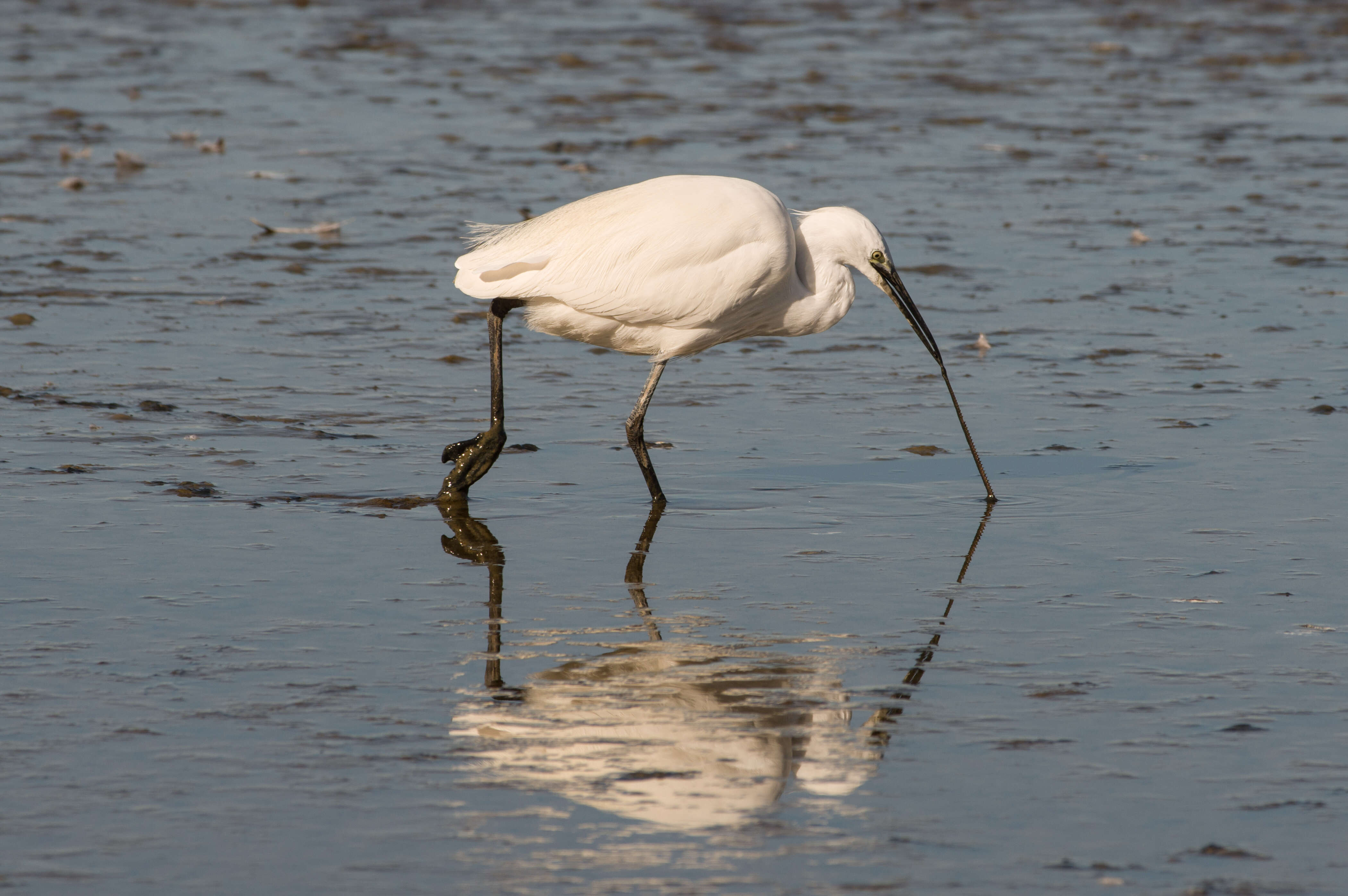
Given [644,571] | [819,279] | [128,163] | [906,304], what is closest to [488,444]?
[644,571]

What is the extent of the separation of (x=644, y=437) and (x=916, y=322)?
121 centimetres

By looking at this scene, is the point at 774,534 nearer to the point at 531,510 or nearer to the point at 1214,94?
the point at 531,510

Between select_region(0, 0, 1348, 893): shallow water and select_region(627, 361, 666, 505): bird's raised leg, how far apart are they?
0.45 feet

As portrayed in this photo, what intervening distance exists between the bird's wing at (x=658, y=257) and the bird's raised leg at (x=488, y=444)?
0.14m

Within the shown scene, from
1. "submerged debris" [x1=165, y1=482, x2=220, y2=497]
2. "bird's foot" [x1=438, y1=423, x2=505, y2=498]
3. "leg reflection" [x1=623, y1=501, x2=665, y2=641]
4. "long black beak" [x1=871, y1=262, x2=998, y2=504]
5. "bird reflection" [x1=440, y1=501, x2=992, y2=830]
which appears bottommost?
"bird reflection" [x1=440, y1=501, x2=992, y2=830]

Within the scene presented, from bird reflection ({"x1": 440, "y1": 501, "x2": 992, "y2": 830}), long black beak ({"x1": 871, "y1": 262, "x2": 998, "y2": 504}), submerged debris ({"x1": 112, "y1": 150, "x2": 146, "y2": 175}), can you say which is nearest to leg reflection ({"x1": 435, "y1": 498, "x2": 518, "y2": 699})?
bird reflection ({"x1": 440, "y1": 501, "x2": 992, "y2": 830})

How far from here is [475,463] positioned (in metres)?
6.71

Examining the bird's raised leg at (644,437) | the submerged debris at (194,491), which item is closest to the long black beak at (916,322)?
the bird's raised leg at (644,437)

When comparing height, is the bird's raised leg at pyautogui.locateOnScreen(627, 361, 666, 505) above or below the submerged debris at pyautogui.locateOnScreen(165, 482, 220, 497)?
above

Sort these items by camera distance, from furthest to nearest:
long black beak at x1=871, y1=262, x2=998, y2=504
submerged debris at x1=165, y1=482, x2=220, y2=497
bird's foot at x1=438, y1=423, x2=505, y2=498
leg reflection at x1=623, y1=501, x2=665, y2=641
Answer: long black beak at x1=871, y1=262, x2=998, y2=504 < bird's foot at x1=438, y1=423, x2=505, y2=498 < submerged debris at x1=165, y1=482, x2=220, y2=497 < leg reflection at x1=623, y1=501, x2=665, y2=641

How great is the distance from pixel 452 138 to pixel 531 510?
842 cm

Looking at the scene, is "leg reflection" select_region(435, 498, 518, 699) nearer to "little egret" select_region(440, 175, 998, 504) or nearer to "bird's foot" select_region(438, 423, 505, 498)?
"bird's foot" select_region(438, 423, 505, 498)

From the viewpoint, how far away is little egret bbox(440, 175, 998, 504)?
21.8 ft

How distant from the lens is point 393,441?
293 inches
